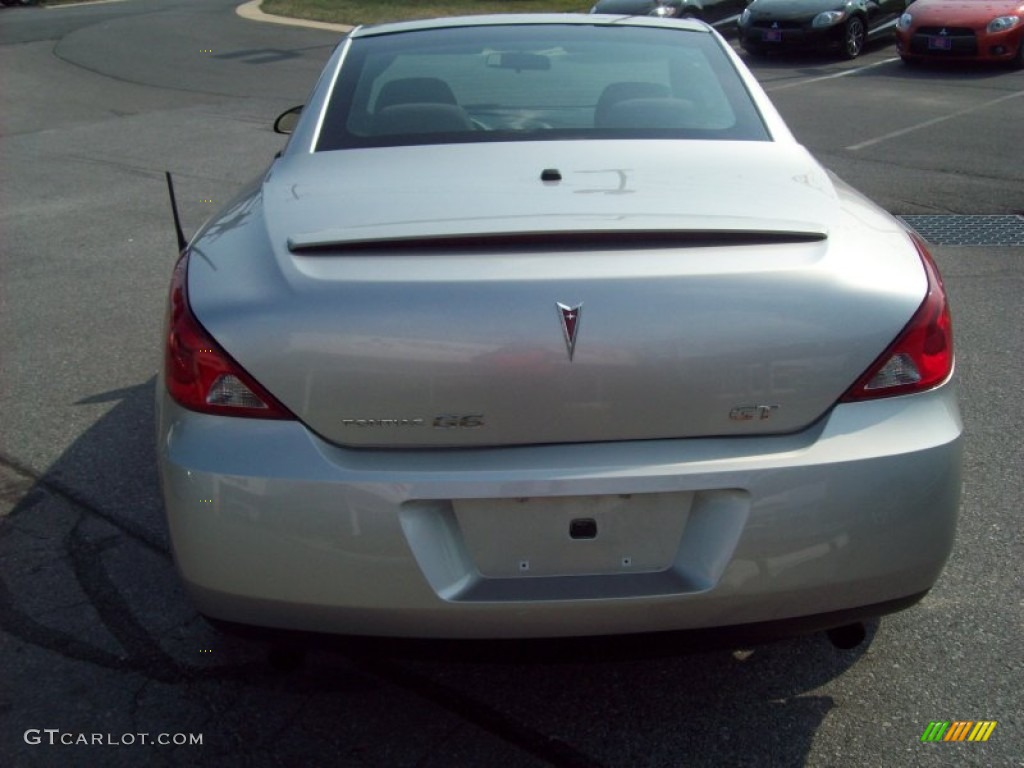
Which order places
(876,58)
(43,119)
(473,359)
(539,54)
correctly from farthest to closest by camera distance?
(876,58), (43,119), (539,54), (473,359)

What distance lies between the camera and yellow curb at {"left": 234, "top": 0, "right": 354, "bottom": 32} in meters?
22.9

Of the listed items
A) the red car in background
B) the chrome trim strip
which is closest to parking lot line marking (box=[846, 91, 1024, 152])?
the red car in background

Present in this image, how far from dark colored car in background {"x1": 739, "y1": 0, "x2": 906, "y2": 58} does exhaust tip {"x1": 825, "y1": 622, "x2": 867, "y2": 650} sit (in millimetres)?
15790

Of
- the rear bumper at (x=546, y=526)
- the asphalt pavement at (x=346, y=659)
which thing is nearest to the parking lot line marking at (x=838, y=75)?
the asphalt pavement at (x=346, y=659)

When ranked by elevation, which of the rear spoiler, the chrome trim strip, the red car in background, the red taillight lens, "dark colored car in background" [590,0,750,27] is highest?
the rear spoiler

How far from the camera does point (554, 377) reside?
249 centimetres

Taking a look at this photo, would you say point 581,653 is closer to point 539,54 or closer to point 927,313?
point 927,313

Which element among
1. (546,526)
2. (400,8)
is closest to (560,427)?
(546,526)

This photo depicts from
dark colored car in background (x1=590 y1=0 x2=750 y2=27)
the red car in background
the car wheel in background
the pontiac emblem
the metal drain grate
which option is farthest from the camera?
dark colored car in background (x1=590 y1=0 x2=750 y2=27)

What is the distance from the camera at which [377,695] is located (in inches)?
123

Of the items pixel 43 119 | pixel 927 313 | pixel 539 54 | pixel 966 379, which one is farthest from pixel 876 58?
pixel 927 313

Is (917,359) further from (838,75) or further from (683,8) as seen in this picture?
(683,8)

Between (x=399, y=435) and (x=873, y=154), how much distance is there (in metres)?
9.08

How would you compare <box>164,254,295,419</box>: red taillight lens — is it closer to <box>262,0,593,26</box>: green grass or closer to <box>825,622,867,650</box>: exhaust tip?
<box>825,622,867,650</box>: exhaust tip
